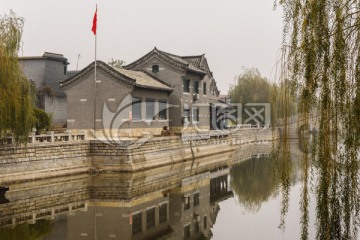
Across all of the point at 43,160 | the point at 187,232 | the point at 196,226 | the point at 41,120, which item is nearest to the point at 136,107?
the point at 41,120

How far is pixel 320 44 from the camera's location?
6203mm

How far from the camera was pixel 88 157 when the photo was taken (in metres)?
20.7

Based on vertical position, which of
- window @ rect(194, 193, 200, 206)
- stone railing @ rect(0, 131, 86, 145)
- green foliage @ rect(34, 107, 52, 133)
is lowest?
window @ rect(194, 193, 200, 206)

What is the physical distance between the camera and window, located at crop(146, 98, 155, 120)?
26.4 m

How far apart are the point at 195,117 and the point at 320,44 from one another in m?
26.3

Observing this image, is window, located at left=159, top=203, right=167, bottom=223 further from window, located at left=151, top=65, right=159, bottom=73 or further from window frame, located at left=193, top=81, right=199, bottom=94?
window frame, located at left=193, top=81, right=199, bottom=94

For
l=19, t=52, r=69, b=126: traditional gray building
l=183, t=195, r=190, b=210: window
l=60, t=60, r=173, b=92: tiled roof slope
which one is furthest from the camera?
l=19, t=52, r=69, b=126: traditional gray building

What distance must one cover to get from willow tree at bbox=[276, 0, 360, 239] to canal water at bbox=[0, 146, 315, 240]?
1.79 meters

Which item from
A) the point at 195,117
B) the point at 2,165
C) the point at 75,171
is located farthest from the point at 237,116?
the point at 2,165

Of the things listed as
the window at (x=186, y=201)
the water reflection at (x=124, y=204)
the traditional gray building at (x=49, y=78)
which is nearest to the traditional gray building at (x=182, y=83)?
the traditional gray building at (x=49, y=78)

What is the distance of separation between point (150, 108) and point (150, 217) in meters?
13.9

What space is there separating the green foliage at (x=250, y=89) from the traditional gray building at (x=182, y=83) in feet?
46.9

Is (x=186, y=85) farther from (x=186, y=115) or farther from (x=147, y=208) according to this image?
(x=147, y=208)

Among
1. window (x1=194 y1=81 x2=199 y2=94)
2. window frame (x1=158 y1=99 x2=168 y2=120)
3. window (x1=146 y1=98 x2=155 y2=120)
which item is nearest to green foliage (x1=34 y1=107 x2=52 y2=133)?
window (x1=146 y1=98 x2=155 y2=120)
